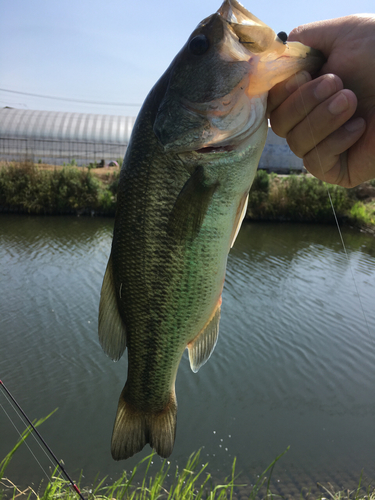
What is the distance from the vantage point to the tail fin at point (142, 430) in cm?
178

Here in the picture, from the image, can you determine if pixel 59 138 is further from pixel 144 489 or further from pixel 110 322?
pixel 110 322

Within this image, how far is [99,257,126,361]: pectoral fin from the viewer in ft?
5.82

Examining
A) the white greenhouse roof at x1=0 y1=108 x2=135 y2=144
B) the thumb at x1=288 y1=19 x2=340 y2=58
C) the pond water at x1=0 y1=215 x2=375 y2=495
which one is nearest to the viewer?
the thumb at x1=288 y1=19 x2=340 y2=58

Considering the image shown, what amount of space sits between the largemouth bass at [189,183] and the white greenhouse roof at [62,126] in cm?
3402

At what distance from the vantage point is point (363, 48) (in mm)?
1568

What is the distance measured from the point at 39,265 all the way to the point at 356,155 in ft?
44.3

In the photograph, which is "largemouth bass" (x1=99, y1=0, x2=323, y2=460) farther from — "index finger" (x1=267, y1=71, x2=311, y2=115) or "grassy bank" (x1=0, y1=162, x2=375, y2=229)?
"grassy bank" (x1=0, y1=162, x2=375, y2=229)

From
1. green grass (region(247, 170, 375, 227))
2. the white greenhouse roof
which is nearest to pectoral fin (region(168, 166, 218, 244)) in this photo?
green grass (region(247, 170, 375, 227))

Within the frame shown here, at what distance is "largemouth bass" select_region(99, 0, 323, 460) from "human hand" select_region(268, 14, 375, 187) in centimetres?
9

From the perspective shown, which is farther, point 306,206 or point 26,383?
point 306,206

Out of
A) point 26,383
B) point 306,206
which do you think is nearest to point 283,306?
point 26,383

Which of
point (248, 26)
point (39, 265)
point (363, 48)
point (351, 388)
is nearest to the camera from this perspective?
point (248, 26)

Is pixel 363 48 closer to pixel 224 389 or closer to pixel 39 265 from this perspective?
pixel 224 389

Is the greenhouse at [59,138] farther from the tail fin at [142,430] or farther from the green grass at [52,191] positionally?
the tail fin at [142,430]
